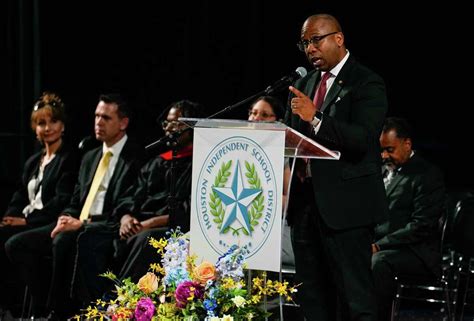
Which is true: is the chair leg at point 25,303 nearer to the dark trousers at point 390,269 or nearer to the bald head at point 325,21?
the dark trousers at point 390,269

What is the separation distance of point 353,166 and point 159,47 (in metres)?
3.67

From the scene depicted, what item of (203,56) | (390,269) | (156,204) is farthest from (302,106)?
(203,56)

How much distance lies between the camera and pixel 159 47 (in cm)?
758

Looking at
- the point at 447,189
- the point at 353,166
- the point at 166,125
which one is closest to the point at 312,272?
the point at 353,166

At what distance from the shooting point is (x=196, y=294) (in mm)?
3686

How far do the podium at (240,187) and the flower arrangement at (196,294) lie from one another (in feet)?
0.27

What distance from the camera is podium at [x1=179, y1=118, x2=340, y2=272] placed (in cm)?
378

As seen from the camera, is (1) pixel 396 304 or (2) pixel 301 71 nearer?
(2) pixel 301 71

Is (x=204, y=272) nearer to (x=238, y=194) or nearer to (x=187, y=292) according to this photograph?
(x=187, y=292)

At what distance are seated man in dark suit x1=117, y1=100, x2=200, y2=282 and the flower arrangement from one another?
5.96 ft

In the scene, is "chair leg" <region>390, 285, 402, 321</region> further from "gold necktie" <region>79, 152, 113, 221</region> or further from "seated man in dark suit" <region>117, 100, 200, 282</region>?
"gold necktie" <region>79, 152, 113, 221</region>

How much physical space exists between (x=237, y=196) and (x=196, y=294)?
423 millimetres

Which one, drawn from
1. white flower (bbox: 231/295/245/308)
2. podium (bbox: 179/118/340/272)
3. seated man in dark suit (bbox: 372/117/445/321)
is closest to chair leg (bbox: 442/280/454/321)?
seated man in dark suit (bbox: 372/117/445/321)

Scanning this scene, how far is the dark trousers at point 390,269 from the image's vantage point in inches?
229
